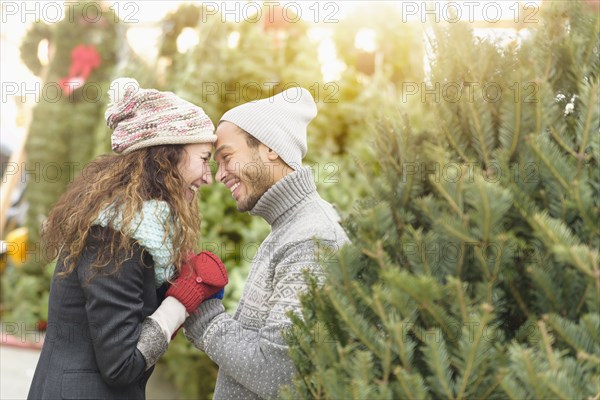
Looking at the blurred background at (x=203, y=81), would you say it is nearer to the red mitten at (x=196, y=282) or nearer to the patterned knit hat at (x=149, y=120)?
the patterned knit hat at (x=149, y=120)

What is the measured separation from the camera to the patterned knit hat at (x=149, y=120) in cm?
233

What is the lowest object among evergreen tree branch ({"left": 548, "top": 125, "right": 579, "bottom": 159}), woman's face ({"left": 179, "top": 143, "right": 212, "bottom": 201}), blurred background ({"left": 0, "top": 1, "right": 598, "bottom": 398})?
blurred background ({"left": 0, "top": 1, "right": 598, "bottom": 398})

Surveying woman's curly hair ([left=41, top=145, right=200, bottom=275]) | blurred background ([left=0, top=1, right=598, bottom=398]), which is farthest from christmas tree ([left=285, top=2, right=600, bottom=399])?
blurred background ([left=0, top=1, right=598, bottom=398])

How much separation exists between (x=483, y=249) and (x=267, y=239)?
1.25m

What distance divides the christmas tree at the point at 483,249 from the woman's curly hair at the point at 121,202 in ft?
2.26

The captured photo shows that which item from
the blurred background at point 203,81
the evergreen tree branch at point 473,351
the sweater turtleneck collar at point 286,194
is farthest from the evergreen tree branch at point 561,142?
the blurred background at point 203,81

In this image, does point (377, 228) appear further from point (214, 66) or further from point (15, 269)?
point (15, 269)

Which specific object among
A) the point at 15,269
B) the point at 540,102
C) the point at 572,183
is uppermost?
the point at 540,102

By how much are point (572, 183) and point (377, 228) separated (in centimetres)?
39

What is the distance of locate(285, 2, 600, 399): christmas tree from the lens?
128 centimetres

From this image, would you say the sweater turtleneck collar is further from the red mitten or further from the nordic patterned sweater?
the red mitten

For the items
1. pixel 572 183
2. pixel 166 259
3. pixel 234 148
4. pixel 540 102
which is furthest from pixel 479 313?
pixel 234 148

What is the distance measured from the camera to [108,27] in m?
7.51

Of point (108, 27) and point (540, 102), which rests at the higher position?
point (540, 102)
